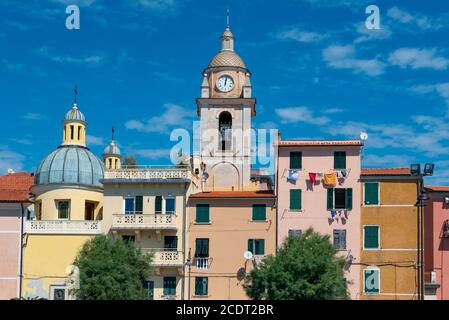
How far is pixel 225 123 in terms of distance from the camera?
243ft

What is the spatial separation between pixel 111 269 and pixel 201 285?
28.4 feet

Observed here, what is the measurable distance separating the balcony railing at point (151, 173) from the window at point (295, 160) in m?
7.52

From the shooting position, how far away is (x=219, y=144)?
73.2 m

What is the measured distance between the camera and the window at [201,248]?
5878 cm

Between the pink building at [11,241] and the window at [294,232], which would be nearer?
the window at [294,232]

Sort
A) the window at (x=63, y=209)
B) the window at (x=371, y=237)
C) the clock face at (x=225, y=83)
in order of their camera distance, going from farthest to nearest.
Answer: the clock face at (x=225, y=83), the window at (x=63, y=209), the window at (x=371, y=237)

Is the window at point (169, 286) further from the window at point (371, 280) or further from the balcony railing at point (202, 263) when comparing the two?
the window at point (371, 280)

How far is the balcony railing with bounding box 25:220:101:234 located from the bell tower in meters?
12.9

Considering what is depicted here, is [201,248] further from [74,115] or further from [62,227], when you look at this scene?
[74,115]

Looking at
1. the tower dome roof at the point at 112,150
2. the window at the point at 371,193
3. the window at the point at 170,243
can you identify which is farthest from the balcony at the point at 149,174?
the tower dome roof at the point at 112,150

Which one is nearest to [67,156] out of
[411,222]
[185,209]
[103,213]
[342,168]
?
[103,213]
